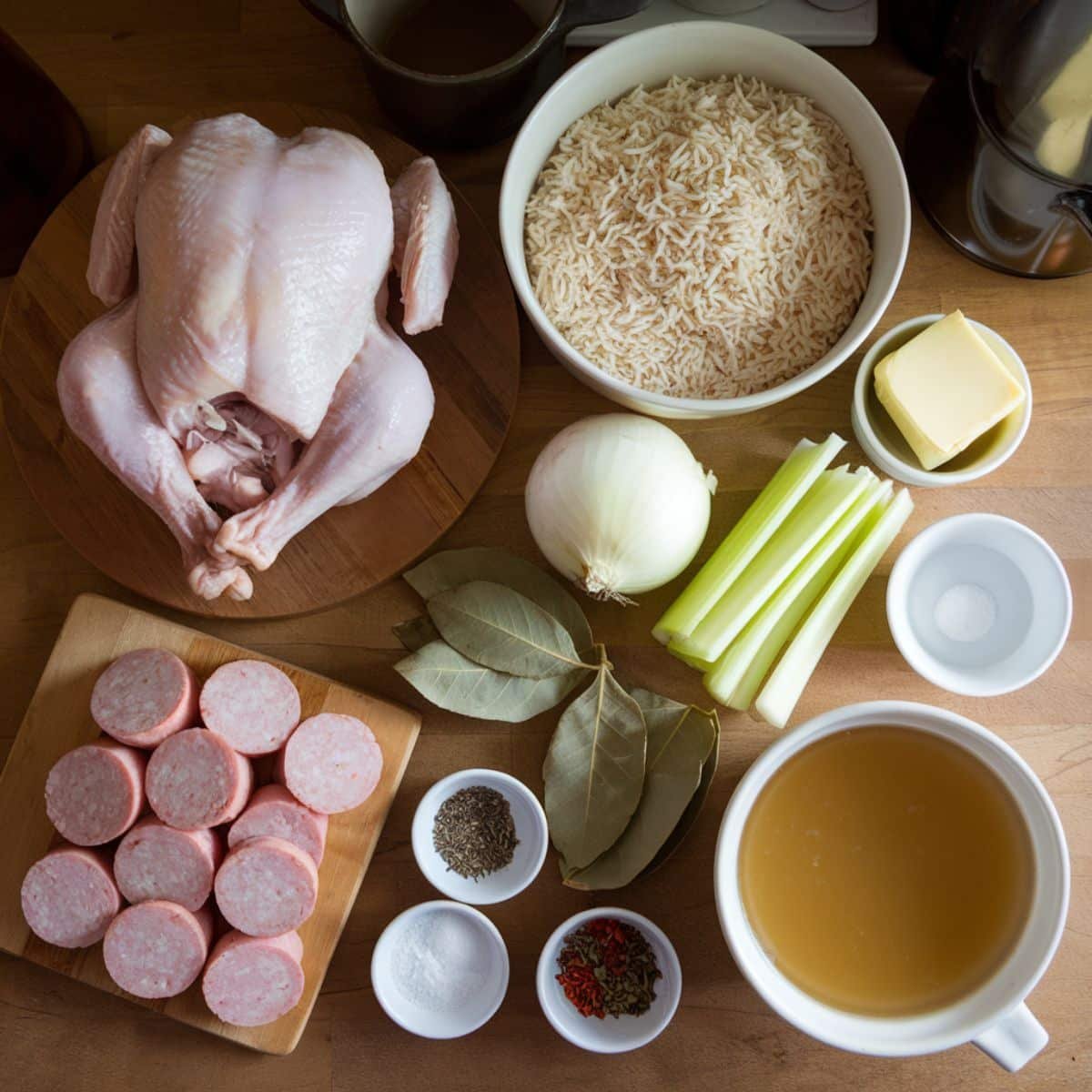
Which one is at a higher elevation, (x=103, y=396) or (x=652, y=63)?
(x=652, y=63)

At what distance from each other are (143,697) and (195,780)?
104 mm

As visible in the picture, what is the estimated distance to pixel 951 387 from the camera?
1.19 metres

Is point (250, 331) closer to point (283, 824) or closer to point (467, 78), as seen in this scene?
point (467, 78)

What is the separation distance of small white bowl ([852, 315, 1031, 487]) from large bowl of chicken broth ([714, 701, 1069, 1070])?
0.27 metres

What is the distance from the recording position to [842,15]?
1.31m

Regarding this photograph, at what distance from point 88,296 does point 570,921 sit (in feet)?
2.86

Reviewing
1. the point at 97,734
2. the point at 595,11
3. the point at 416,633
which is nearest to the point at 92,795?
the point at 97,734

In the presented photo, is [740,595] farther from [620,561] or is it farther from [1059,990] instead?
[1059,990]

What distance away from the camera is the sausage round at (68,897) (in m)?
1.21

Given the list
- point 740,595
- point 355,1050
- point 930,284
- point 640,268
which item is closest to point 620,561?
point 740,595

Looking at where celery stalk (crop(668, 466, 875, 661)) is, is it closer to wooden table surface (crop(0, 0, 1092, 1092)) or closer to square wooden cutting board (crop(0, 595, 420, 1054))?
wooden table surface (crop(0, 0, 1092, 1092))

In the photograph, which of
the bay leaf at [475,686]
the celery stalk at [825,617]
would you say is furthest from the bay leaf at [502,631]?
the celery stalk at [825,617]

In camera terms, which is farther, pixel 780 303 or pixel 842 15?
pixel 842 15

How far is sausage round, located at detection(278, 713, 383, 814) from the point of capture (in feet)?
3.99
